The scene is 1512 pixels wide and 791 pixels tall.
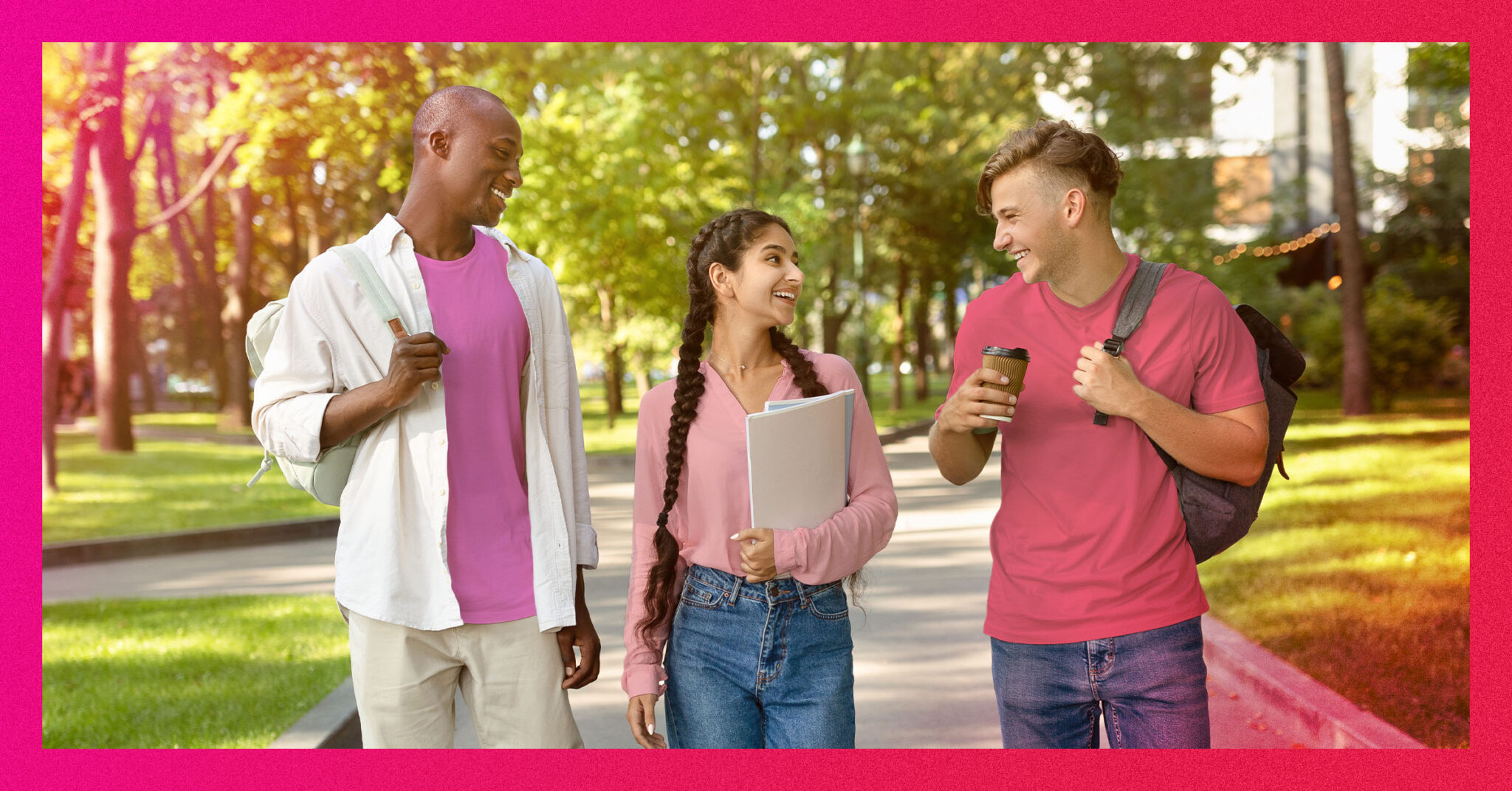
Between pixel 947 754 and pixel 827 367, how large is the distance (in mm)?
1116

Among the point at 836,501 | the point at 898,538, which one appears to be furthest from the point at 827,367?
the point at 898,538

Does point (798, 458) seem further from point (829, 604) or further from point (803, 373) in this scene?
point (829, 604)

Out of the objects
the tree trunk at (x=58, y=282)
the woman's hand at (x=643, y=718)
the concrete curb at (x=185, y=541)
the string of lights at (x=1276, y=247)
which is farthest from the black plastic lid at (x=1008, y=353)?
the string of lights at (x=1276, y=247)

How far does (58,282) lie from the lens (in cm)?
1373

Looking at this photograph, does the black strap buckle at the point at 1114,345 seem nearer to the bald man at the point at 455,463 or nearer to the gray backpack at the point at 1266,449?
the gray backpack at the point at 1266,449

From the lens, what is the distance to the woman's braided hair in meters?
2.94

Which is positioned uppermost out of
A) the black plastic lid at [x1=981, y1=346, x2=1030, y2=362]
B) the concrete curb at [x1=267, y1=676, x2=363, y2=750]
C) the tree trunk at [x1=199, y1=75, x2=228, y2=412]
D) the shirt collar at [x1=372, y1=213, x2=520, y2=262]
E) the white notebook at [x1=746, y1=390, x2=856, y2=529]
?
the tree trunk at [x1=199, y1=75, x2=228, y2=412]

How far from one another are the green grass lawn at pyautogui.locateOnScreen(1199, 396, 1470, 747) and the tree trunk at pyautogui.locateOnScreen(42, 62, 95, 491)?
12899mm

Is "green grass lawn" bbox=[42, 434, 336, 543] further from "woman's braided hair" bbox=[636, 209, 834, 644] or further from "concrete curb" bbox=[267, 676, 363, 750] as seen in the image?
"woman's braided hair" bbox=[636, 209, 834, 644]

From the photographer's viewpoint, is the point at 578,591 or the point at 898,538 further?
the point at 898,538

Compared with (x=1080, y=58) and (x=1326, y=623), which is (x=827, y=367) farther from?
(x=1080, y=58)

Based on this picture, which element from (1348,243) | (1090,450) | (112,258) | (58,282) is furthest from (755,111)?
(1090,450)

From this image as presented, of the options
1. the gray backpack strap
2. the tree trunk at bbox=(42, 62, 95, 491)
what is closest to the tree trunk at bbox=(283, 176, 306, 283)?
the tree trunk at bbox=(42, 62, 95, 491)

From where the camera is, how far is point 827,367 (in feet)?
10.1
